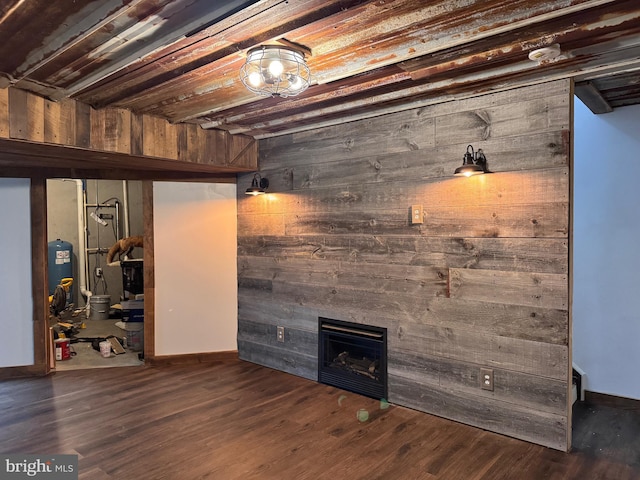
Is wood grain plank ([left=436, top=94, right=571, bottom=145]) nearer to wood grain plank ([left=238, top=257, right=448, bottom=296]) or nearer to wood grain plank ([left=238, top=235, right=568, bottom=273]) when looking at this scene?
wood grain plank ([left=238, top=235, right=568, bottom=273])

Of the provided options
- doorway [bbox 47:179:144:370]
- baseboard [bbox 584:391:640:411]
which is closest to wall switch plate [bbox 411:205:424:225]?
baseboard [bbox 584:391:640:411]

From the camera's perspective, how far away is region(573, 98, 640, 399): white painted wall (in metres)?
3.17

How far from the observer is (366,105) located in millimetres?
3098

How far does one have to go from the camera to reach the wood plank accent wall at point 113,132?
8.58 ft

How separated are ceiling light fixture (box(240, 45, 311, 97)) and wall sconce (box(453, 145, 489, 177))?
1158mm

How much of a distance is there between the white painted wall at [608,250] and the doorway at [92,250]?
17.0 ft

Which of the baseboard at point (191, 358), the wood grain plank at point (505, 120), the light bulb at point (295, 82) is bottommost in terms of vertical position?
the baseboard at point (191, 358)

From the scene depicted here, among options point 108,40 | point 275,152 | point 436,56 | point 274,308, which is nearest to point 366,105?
point 436,56

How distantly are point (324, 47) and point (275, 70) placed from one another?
0.27m

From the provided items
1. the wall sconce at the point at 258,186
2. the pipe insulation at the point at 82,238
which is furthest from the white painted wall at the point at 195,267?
the pipe insulation at the point at 82,238

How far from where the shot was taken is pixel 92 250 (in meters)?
7.16

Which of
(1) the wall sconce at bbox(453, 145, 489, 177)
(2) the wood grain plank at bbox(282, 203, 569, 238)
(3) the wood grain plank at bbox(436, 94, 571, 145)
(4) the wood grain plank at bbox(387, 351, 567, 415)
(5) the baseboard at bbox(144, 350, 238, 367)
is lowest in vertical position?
(5) the baseboard at bbox(144, 350, 238, 367)

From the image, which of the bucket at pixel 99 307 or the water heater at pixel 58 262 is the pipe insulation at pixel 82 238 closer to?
the water heater at pixel 58 262

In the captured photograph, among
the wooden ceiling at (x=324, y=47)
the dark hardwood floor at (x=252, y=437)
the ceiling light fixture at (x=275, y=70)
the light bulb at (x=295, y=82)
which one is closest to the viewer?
the wooden ceiling at (x=324, y=47)
